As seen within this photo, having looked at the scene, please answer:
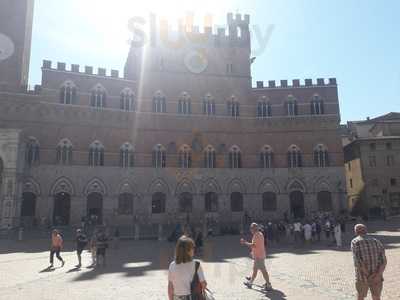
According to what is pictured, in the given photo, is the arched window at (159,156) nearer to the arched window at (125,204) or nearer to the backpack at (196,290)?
the arched window at (125,204)

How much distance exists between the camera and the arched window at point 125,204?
30600mm

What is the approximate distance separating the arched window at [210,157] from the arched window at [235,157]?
63.8 inches

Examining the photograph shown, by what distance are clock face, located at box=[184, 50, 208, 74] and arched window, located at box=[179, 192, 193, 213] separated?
1266 cm

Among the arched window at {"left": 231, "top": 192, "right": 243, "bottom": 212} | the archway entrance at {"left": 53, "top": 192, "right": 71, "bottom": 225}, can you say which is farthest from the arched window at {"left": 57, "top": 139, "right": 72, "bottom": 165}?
the arched window at {"left": 231, "top": 192, "right": 243, "bottom": 212}

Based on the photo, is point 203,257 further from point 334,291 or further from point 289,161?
point 289,161

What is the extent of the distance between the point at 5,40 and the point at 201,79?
60.4 feet

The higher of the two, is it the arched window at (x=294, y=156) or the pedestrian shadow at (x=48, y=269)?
the arched window at (x=294, y=156)

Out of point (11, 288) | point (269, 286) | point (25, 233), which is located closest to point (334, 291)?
point (269, 286)

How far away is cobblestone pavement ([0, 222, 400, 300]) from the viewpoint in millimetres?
8922

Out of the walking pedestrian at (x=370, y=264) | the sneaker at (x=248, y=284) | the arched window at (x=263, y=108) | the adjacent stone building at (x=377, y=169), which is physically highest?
the arched window at (x=263, y=108)

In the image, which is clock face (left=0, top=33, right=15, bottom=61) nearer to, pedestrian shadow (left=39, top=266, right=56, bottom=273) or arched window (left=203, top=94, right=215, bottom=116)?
arched window (left=203, top=94, right=215, bottom=116)

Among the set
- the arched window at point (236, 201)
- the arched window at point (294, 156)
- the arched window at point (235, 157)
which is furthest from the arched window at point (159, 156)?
the arched window at point (294, 156)

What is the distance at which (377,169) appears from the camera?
39000 mm

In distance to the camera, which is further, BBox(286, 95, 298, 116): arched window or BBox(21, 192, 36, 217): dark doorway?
BBox(286, 95, 298, 116): arched window
